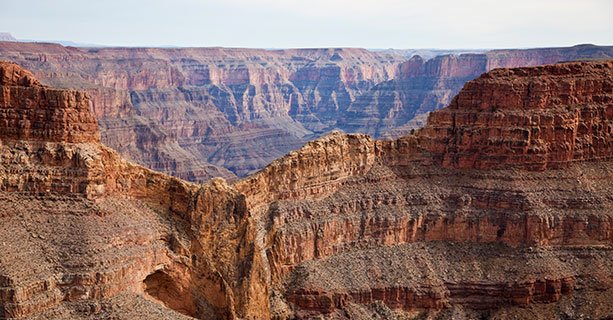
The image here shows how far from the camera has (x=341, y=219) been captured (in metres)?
73.4

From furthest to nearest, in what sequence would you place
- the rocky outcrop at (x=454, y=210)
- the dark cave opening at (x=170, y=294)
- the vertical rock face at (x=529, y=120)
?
the vertical rock face at (x=529, y=120)
the rocky outcrop at (x=454, y=210)
the dark cave opening at (x=170, y=294)

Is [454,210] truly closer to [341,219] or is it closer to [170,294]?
[341,219]

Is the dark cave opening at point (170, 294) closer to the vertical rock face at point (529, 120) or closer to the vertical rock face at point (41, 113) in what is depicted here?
the vertical rock face at point (41, 113)

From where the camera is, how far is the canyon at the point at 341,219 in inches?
2266

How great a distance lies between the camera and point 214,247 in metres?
64.9

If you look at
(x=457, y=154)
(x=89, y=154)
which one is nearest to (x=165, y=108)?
(x=457, y=154)

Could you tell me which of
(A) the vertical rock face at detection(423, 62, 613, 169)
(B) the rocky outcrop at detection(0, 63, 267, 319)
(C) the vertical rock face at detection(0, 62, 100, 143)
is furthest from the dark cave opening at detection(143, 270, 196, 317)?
(A) the vertical rock face at detection(423, 62, 613, 169)

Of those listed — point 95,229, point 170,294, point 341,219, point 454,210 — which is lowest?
point 170,294

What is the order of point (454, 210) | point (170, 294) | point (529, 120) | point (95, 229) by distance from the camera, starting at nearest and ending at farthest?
point (95, 229), point (170, 294), point (454, 210), point (529, 120)

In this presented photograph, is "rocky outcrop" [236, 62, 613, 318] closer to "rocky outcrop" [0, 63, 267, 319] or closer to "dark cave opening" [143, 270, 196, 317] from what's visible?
"rocky outcrop" [0, 63, 267, 319]

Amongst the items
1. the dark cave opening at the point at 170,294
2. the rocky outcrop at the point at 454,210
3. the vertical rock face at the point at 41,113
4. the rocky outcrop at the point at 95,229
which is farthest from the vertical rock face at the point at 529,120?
the vertical rock face at the point at 41,113

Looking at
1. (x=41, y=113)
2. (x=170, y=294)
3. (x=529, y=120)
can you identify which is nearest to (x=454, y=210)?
(x=529, y=120)

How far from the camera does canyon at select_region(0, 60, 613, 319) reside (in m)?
57.6

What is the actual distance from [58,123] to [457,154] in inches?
1397
